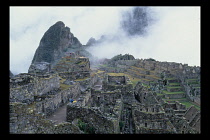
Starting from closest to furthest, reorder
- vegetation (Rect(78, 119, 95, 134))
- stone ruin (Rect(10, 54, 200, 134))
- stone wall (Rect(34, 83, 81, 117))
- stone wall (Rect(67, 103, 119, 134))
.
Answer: stone ruin (Rect(10, 54, 200, 134)), stone wall (Rect(67, 103, 119, 134)), vegetation (Rect(78, 119, 95, 134)), stone wall (Rect(34, 83, 81, 117))

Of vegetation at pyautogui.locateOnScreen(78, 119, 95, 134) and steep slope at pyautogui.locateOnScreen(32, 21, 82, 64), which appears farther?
steep slope at pyautogui.locateOnScreen(32, 21, 82, 64)

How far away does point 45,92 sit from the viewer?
1752cm

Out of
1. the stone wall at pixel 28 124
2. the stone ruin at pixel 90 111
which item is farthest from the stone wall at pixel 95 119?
the stone wall at pixel 28 124

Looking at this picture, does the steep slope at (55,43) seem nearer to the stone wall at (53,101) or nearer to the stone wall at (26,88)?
the stone wall at (53,101)

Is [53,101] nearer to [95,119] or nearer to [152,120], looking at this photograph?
[95,119]

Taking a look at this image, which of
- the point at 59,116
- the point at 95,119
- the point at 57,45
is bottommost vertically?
the point at 59,116

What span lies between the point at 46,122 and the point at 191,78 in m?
32.9

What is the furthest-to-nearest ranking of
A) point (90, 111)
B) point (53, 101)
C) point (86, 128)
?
point (53, 101) → point (90, 111) → point (86, 128)

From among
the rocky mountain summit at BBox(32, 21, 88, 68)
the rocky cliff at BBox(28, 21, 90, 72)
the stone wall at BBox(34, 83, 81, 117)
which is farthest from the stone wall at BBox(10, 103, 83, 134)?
the rocky mountain summit at BBox(32, 21, 88, 68)

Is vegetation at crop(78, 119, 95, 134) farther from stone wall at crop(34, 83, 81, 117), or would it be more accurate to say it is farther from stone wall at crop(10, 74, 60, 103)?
stone wall at crop(10, 74, 60, 103)

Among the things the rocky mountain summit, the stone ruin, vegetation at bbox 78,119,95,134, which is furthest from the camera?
the rocky mountain summit

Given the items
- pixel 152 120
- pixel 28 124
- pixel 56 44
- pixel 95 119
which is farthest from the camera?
pixel 56 44

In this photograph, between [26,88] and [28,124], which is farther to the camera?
[26,88]

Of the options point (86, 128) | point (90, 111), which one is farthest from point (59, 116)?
point (86, 128)
